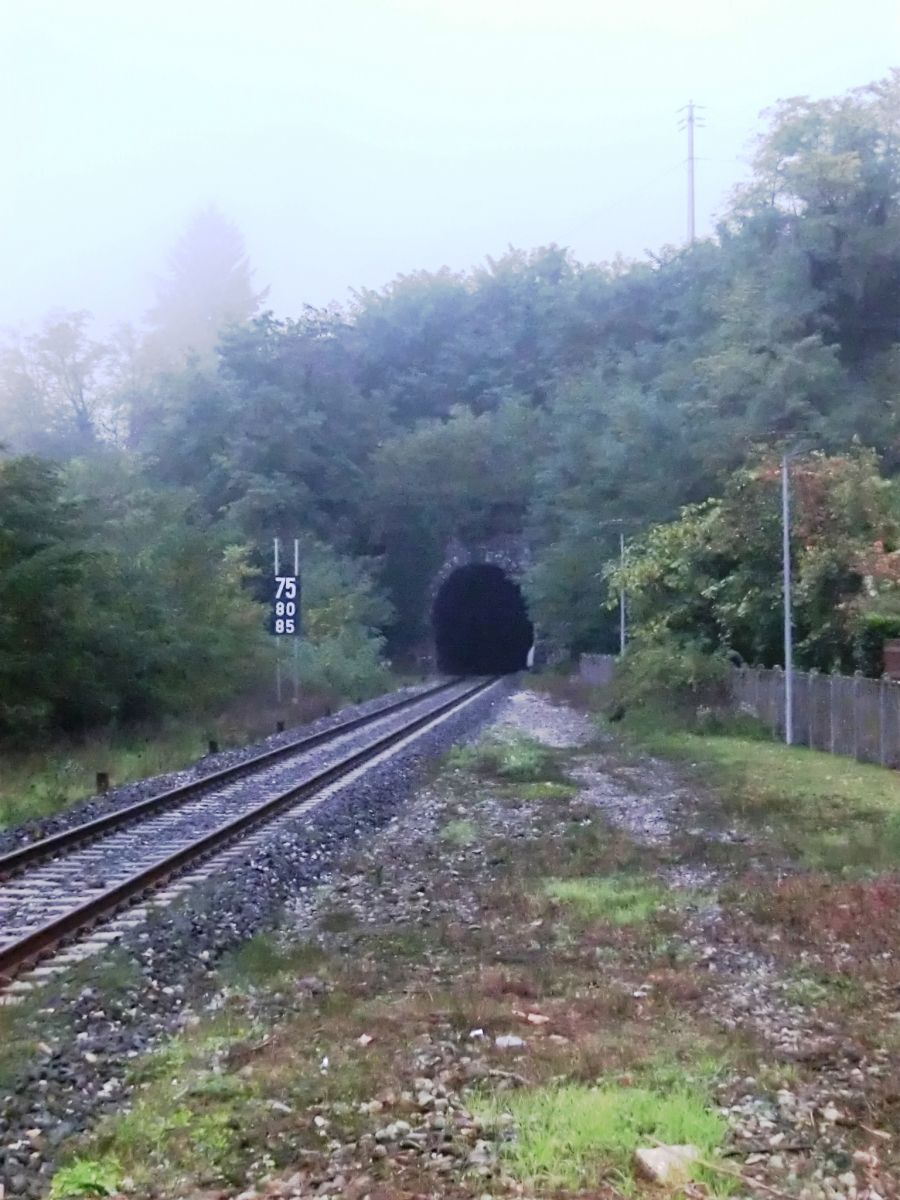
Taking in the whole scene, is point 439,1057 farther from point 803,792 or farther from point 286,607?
point 286,607

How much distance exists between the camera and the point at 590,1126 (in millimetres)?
5316

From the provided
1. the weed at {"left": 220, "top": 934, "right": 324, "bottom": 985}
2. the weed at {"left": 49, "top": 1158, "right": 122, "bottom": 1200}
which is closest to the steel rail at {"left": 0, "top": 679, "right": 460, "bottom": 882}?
the weed at {"left": 220, "top": 934, "right": 324, "bottom": 985}

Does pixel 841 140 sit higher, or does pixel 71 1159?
pixel 841 140

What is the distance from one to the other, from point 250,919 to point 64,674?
13.0m

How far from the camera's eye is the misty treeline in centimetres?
2569

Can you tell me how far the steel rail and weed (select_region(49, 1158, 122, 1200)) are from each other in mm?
6845

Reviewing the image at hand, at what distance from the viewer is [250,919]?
988cm

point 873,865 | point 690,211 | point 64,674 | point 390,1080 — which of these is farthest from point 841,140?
point 690,211

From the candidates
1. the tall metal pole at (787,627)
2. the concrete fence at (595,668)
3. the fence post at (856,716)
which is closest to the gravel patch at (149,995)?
the fence post at (856,716)

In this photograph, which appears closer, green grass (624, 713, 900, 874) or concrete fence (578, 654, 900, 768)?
green grass (624, 713, 900, 874)

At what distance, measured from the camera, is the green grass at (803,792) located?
500 inches

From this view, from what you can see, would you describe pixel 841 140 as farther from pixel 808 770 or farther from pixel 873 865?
pixel 873 865

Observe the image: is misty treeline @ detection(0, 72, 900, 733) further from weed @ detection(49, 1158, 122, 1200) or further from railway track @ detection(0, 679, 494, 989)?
weed @ detection(49, 1158, 122, 1200)

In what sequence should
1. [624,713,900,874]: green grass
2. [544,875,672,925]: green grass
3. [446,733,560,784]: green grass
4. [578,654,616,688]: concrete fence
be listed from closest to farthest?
1. [544,875,672,925]: green grass
2. [624,713,900,874]: green grass
3. [446,733,560,784]: green grass
4. [578,654,616,688]: concrete fence
